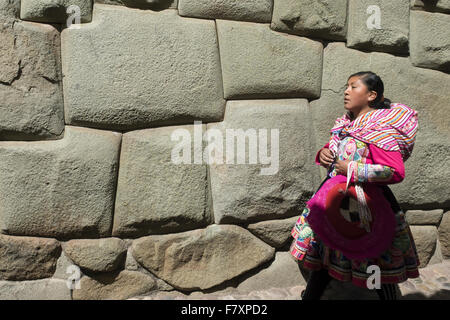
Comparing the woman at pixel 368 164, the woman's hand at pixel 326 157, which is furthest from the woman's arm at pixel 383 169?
the woman's hand at pixel 326 157

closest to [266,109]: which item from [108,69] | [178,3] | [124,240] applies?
[178,3]

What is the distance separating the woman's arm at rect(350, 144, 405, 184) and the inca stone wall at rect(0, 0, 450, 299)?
418 millimetres

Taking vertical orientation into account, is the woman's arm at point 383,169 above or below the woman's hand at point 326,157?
above

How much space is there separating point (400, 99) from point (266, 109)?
2.20 feet

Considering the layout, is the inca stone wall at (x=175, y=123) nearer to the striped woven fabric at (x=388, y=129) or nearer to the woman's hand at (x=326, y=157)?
the woman's hand at (x=326, y=157)

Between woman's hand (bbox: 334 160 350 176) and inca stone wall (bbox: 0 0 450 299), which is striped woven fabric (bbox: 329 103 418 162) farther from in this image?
inca stone wall (bbox: 0 0 450 299)

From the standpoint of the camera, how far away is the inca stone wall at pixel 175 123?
1475mm

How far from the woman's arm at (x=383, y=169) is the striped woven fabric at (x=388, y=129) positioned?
2cm

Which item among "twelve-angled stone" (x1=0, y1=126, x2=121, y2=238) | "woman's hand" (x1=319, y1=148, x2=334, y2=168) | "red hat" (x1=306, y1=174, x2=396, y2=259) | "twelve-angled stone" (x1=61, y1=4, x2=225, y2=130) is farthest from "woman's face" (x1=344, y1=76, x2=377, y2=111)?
"twelve-angled stone" (x1=0, y1=126, x2=121, y2=238)

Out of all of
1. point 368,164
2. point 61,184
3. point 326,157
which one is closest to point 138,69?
point 61,184

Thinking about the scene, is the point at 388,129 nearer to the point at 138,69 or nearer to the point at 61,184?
the point at 138,69

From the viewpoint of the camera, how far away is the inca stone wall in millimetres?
1475

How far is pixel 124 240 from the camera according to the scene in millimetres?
1619

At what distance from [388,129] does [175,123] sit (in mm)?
827
